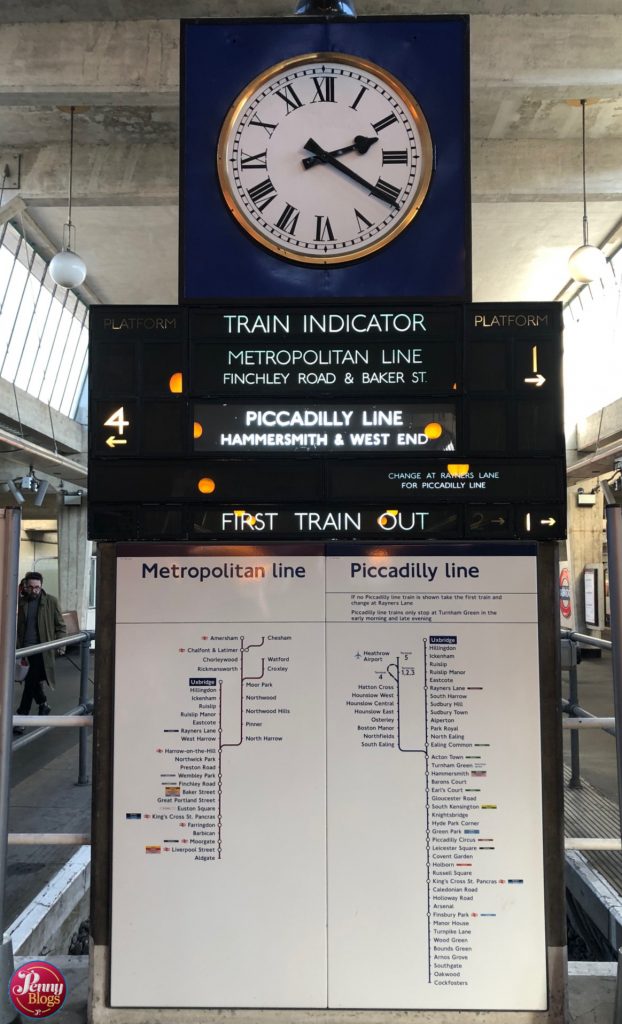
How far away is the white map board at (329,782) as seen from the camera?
99.0 inches

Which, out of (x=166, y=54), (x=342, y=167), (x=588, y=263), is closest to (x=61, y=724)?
(x=342, y=167)

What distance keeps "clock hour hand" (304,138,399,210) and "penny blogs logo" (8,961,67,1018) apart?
2.93 meters

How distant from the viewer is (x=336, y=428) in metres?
2.53

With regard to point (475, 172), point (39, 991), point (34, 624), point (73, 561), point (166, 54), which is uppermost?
point (475, 172)

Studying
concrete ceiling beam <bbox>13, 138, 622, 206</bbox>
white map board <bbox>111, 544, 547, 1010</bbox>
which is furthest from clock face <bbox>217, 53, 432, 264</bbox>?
concrete ceiling beam <bbox>13, 138, 622, 206</bbox>

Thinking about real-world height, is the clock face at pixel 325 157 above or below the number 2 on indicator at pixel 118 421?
above

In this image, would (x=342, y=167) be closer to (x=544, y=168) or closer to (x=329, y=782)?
(x=329, y=782)

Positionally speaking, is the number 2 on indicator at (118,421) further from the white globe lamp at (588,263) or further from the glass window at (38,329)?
the glass window at (38,329)

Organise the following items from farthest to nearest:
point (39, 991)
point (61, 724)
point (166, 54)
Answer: point (166, 54) < point (61, 724) < point (39, 991)

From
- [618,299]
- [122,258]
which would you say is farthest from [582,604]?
[122,258]

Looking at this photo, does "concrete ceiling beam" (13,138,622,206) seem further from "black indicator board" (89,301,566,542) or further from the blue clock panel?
"black indicator board" (89,301,566,542)

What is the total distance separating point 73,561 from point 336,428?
73.2 feet

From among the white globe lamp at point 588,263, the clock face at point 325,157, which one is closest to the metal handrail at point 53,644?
the clock face at point 325,157

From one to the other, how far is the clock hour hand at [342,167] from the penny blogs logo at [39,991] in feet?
9.60
